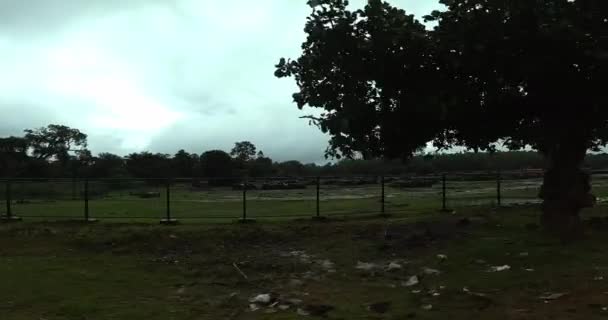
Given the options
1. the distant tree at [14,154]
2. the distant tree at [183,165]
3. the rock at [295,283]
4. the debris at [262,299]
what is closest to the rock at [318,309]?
the debris at [262,299]

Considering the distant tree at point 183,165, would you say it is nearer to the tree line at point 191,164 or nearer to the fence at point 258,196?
the tree line at point 191,164

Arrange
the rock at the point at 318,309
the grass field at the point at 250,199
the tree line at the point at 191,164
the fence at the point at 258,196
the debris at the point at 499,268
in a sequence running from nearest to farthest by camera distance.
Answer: the rock at the point at 318,309
the debris at the point at 499,268
the fence at the point at 258,196
the grass field at the point at 250,199
the tree line at the point at 191,164

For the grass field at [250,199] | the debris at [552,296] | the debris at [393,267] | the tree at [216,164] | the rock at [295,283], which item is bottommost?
the rock at [295,283]

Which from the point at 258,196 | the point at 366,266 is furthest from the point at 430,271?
the point at 258,196

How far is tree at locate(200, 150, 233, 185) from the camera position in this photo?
69.4 m

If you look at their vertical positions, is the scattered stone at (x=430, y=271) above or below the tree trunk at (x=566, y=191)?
below

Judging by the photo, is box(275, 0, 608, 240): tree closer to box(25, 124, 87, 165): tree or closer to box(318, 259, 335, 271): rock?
box(318, 259, 335, 271): rock

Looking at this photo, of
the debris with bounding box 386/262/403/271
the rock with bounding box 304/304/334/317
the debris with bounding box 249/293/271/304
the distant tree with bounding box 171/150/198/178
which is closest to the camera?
the rock with bounding box 304/304/334/317

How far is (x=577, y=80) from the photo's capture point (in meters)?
11.4

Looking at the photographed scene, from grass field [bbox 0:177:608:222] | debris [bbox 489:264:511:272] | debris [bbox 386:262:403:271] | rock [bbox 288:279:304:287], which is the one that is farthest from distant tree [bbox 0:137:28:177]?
debris [bbox 489:264:511:272]

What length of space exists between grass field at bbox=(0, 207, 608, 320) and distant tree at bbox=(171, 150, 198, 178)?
2254 inches

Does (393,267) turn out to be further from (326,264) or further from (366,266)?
(326,264)

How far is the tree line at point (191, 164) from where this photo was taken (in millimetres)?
61062

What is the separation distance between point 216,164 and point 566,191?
65.0 m
